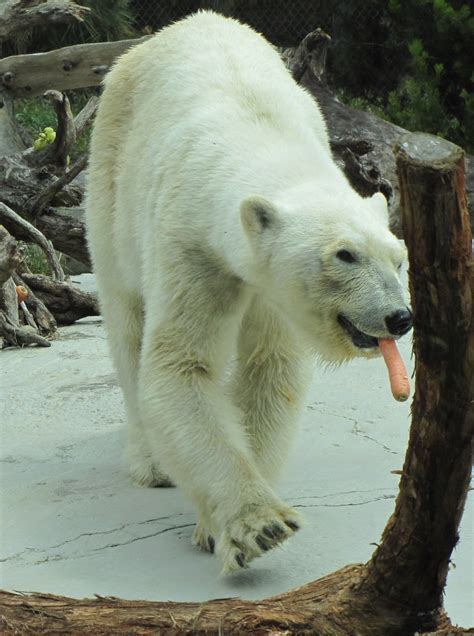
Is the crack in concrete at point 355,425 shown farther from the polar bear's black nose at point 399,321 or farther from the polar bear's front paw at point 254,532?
the polar bear's black nose at point 399,321

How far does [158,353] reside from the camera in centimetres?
346

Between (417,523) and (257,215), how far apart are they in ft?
3.51

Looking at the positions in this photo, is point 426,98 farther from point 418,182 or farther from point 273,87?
point 418,182

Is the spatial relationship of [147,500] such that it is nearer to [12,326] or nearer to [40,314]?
[12,326]

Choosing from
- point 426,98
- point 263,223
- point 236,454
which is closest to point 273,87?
point 263,223

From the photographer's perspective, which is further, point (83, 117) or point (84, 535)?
point (83, 117)

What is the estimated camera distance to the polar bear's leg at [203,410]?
3.16 meters

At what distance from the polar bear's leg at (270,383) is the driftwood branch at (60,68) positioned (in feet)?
17.7

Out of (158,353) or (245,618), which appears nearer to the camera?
(245,618)

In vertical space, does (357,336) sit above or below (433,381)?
below

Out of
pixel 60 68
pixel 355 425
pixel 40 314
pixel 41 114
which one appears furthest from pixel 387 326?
pixel 41 114

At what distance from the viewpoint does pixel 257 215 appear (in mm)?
3127

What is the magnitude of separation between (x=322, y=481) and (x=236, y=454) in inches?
32.4

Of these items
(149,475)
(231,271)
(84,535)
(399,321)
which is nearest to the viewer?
(399,321)
